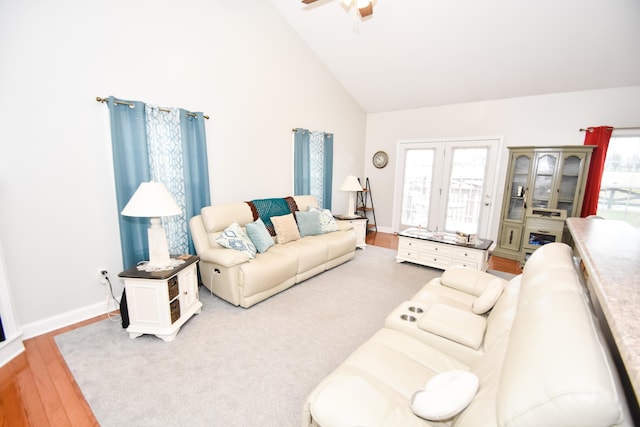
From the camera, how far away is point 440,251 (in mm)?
3756

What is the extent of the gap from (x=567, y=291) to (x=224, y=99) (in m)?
3.65

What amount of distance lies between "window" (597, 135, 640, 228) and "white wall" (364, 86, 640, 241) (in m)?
0.28

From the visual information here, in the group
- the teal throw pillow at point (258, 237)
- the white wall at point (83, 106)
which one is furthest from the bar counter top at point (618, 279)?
the white wall at point (83, 106)

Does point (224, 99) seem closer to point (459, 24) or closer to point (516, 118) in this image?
point (459, 24)

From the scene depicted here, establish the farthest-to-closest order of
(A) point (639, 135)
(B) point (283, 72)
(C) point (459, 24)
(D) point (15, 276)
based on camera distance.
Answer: (B) point (283, 72)
(A) point (639, 135)
(C) point (459, 24)
(D) point (15, 276)

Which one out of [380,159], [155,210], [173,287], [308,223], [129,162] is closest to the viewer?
[155,210]

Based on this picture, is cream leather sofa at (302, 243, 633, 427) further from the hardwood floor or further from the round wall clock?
the round wall clock

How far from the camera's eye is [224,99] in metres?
3.42

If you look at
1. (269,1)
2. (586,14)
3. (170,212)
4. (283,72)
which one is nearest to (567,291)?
(170,212)

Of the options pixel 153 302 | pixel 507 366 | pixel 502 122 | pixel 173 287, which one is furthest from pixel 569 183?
pixel 153 302

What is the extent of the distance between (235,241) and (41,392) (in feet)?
5.48

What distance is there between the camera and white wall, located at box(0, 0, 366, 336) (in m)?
2.11

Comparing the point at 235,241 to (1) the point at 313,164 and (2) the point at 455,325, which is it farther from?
(1) the point at 313,164

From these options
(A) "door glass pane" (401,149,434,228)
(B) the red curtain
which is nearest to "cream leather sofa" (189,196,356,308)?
(A) "door glass pane" (401,149,434,228)
